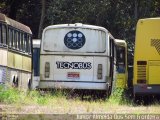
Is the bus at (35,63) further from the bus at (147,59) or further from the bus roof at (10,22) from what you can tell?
the bus at (147,59)

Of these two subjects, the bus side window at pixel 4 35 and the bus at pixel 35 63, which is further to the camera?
the bus at pixel 35 63

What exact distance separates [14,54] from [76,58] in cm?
356

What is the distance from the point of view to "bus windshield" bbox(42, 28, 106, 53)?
19219mm

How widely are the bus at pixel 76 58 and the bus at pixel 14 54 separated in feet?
4.72

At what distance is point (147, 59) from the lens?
18.3m

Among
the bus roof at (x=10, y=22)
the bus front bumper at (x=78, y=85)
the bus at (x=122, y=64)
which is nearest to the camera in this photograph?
the bus front bumper at (x=78, y=85)

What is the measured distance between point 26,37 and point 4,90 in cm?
922

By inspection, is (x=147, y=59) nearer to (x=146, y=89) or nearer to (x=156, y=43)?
(x=156, y=43)

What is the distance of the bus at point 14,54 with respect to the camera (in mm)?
19516

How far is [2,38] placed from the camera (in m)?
19.5

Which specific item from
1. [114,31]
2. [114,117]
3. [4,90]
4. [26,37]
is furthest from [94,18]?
[114,117]

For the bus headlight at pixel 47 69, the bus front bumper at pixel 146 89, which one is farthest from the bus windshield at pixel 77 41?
the bus front bumper at pixel 146 89

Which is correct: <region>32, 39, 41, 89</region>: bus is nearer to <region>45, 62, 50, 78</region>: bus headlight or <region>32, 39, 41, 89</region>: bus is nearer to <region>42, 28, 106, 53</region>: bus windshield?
<region>45, 62, 50, 78</region>: bus headlight

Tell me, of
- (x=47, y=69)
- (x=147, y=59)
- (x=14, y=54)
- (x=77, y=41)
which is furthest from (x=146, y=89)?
(x=14, y=54)
